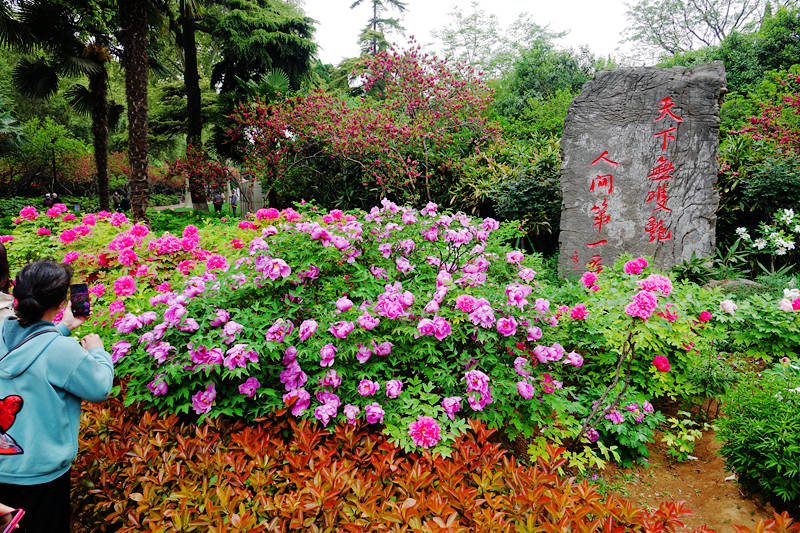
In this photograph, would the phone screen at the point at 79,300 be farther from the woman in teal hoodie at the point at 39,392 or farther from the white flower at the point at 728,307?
the white flower at the point at 728,307

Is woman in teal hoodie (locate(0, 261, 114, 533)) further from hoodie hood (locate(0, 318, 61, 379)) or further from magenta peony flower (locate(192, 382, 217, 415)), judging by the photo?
magenta peony flower (locate(192, 382, 217, 415))

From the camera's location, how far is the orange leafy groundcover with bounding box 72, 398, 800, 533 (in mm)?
1472

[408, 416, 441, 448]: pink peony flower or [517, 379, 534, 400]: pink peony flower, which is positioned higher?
[517, 379, 534, 400]: pink peony flower

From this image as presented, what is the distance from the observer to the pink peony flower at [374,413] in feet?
6.37

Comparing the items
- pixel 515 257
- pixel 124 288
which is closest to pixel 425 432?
pixel 515 257

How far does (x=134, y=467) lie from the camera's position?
5.89 feet

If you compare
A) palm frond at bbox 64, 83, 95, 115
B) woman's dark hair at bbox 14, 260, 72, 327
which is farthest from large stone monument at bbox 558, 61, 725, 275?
palm frond at bbox 64, 83, 95, 115

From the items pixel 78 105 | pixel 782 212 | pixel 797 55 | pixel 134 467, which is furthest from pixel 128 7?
pixel 797 55

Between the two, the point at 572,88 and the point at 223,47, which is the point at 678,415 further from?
the point at 223,47

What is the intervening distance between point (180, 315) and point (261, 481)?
3.14 feet

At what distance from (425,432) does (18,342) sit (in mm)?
1576

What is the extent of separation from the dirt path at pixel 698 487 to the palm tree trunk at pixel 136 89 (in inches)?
311

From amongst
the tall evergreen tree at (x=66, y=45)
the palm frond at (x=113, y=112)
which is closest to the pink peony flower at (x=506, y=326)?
the tall evergreen tree at (x=66, y=45)

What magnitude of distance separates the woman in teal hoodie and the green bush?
2.91 meters
